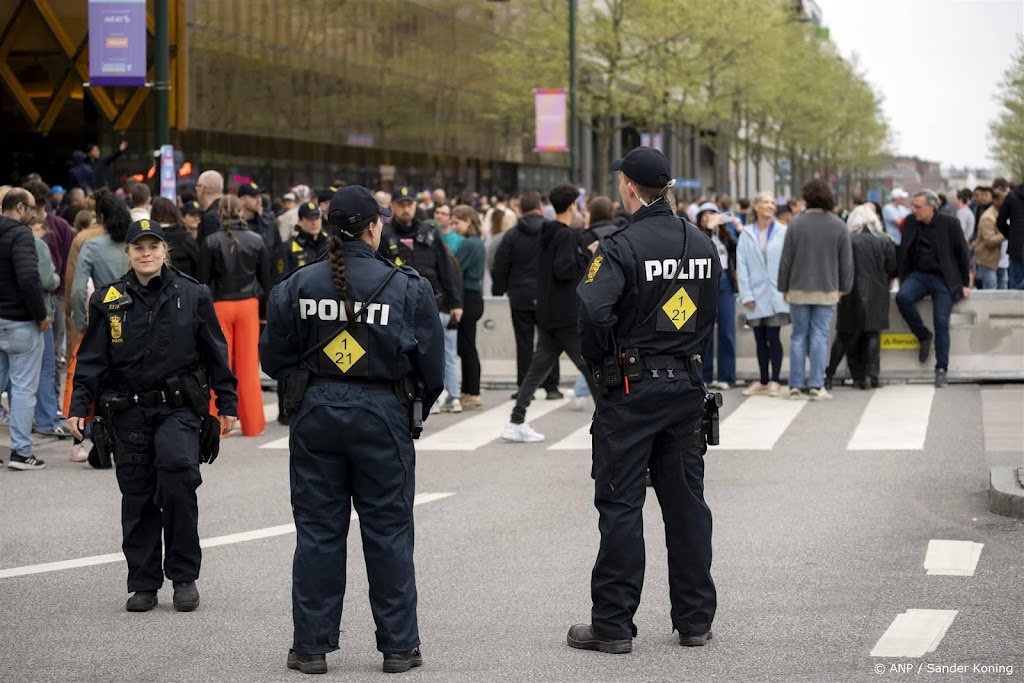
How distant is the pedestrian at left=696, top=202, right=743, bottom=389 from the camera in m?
16.5

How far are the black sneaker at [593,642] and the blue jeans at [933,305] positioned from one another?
35.5 feet

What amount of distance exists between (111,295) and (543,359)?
5974mm

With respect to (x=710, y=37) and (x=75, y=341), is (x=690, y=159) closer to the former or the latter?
(x=710, y=37)

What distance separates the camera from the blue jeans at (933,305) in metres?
16.8

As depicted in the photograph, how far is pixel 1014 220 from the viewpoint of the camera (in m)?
13.6

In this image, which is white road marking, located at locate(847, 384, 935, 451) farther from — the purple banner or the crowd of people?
the purple banner

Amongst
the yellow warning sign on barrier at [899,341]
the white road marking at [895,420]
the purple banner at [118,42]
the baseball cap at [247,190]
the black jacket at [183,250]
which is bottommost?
the white road marking at [895,420]

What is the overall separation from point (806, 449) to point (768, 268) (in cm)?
375

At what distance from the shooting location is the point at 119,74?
1719 cm

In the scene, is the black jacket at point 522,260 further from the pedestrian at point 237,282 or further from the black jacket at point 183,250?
the black jacket at point 183,250

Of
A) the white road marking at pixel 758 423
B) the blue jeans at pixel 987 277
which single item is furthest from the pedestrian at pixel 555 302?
the blue jeans at pixel 987 277

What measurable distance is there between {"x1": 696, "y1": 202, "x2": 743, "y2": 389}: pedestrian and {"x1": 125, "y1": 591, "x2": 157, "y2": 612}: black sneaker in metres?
9.66

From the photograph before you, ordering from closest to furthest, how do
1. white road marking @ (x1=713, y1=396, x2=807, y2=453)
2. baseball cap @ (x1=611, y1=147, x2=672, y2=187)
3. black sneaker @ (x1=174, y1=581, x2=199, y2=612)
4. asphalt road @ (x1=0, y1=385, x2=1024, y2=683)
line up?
asphalt road @ (x1=0, y1=385, x2=1024, y2=683) < baseball cap @ (x1=611, y1=147, x2=672, y2=187) < black sneaker @ (x1=174, y1=581, x2=199, y2=612) < white road marking @ (x1=713, y1=396, x2=807, y2=453)

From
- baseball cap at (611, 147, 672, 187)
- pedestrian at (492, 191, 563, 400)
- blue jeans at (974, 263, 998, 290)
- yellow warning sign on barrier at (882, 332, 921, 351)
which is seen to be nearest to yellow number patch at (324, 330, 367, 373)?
baseball cap at (611, 147, 672, 187)
